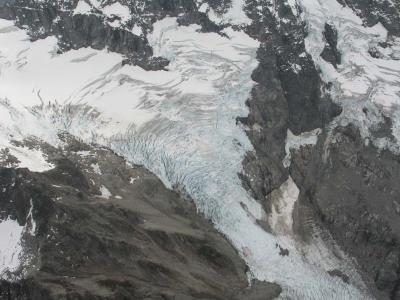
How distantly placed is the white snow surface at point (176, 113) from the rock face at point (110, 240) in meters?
4.84

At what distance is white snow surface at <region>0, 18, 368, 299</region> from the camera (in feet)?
322

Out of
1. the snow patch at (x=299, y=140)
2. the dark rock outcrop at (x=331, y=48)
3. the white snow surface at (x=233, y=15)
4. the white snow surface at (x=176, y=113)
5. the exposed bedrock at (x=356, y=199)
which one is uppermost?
the white snow surface at (x=233, y=15)

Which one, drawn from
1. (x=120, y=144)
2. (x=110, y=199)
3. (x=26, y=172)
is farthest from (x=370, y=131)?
(x=26, y=172)

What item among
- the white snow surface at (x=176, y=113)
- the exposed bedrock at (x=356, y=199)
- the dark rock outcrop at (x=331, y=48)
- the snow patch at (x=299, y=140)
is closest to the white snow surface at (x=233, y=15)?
the white snow surface at (x=176, y=113)

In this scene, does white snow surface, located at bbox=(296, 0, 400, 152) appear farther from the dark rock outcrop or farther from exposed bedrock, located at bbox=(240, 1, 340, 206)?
exposed bedrock, located at bbox=(240, 1, 340, 206)

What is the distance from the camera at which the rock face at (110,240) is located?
7412 cm

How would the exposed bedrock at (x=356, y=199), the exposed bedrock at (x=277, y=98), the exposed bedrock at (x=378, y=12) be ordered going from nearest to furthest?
the exposed bedrock at (x=356, y=199) → the exposed bedrock at (x=277, y=98) → the exposed bedrock at (x=378, y=12)

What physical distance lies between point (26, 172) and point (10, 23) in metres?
59.1

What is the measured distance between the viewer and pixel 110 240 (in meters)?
81.6

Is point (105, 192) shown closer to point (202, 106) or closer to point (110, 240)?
point (110, 240)

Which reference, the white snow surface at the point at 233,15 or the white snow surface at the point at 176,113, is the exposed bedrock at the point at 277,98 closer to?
the white snow surface at the point at 233,15

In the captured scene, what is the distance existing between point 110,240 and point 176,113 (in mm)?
35345

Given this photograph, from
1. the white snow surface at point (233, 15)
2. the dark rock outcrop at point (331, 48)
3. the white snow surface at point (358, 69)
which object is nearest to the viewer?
the white snow surface at point (358, 69)

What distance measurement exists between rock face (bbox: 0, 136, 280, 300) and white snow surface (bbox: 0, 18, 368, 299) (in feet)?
15.9
